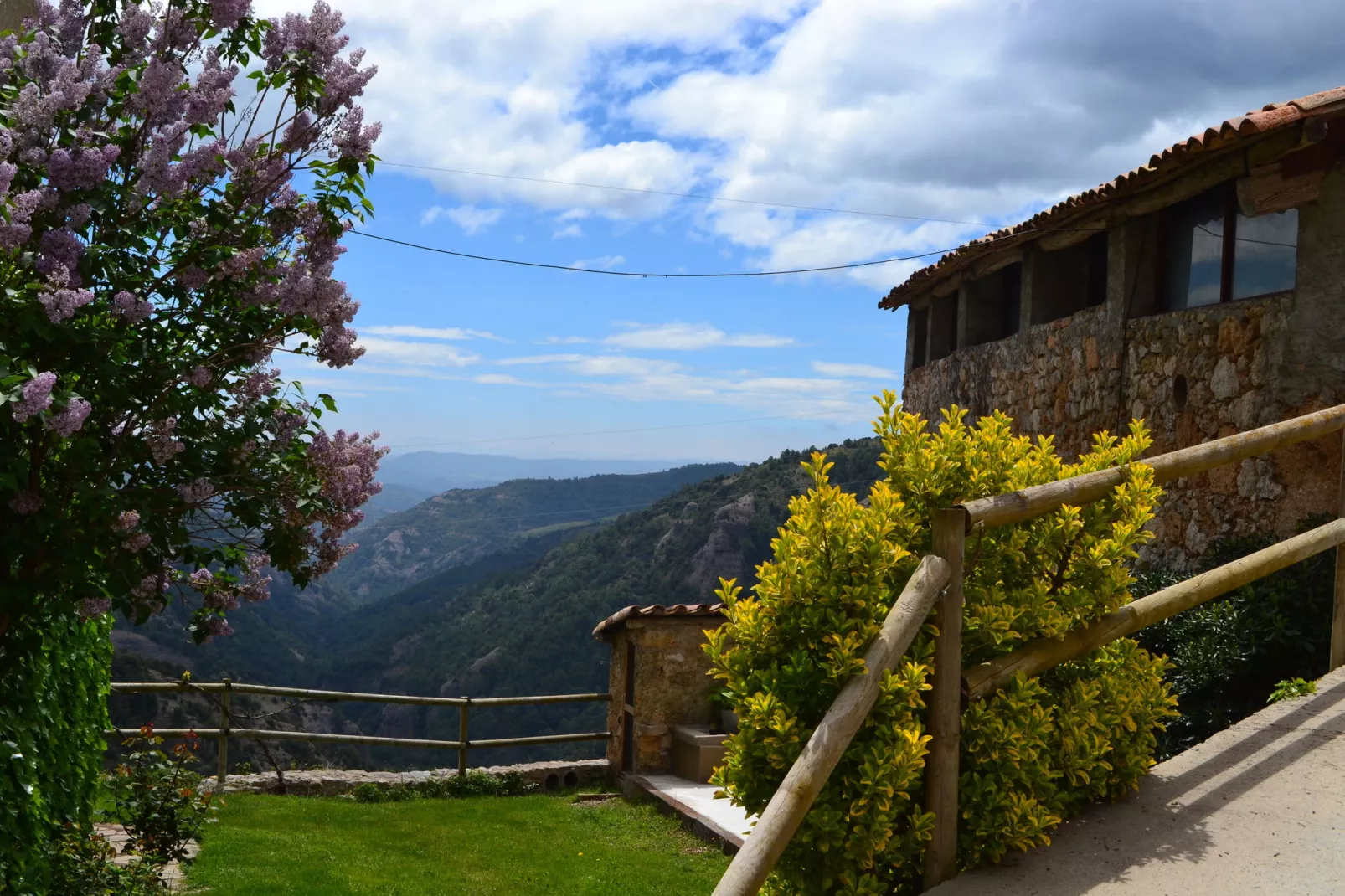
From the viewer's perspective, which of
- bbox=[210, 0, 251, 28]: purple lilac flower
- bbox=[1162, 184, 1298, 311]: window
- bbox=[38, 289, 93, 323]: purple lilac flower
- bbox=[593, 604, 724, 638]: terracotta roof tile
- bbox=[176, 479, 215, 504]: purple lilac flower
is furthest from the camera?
bbox=[593, 604, 724, 638]: terracotta roof tile

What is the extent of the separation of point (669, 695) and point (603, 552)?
42.6 m

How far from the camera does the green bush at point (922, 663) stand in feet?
8.74

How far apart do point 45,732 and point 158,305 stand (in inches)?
102

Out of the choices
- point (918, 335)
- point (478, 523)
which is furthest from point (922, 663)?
point (478, 523)

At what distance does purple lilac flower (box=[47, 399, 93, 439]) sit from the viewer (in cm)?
276

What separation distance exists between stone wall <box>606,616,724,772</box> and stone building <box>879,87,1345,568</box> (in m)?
4.43

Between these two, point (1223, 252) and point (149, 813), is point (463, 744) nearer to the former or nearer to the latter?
point (149, 813)

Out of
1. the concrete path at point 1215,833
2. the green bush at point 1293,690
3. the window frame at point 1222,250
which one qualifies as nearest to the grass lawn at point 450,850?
the green bush at point 1293,690

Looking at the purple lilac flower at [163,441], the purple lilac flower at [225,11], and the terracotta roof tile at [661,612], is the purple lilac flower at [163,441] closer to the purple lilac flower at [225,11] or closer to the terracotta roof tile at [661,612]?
Result: the purple lilac flower at [225,11]

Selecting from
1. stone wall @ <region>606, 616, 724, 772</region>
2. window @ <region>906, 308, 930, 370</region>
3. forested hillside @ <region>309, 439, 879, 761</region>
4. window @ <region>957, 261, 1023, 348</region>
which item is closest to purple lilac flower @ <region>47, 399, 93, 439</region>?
stone wall @ <region>606, 616, 724, 772</region>

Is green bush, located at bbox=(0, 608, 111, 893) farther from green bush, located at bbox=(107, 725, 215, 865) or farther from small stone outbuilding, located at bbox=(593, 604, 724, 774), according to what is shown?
small stone outbuilding, located at bbox=(593, 604, 724, 774)

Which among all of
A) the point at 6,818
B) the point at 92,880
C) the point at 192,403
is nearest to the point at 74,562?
the point at 192,403

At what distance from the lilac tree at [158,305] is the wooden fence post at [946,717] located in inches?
85.8

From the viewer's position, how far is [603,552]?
177 ft
